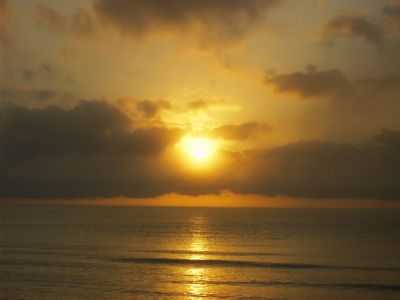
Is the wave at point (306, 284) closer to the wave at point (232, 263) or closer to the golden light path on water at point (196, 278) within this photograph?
the golden light path on water at point (196, 278)

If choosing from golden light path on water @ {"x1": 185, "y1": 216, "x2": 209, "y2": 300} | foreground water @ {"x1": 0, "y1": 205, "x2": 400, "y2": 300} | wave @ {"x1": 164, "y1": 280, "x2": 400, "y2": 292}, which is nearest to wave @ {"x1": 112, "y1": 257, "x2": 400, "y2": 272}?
foreground water @ {"x1": 0, "y1": 205, "x2": 400, "y2": 300}

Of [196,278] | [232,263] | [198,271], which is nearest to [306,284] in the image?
[196,278]

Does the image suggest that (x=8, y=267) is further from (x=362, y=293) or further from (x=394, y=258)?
(x=394, y=258)

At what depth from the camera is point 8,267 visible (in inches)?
2053

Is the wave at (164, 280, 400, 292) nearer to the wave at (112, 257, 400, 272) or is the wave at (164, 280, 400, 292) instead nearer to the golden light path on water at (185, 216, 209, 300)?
the golden light path on water at (185, 216, 209, 300)

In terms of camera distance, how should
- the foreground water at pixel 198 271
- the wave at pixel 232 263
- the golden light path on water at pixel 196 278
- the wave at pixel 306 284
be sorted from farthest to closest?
the wave at pixel 232 263 → the wave at pixel 306 284 → the foreground water at pixel 198 271 → the golden light path on water at pixel 196 278

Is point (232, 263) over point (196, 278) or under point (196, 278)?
over

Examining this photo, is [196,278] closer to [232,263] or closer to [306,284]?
[306,284]

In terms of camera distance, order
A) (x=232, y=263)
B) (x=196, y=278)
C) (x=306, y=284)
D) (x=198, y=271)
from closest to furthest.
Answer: (x=306, y=284)
(x=196, y=278)
(x=198, y=271)
(x=232, y=263)

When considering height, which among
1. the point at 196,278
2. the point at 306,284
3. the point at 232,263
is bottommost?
the point at 306,284

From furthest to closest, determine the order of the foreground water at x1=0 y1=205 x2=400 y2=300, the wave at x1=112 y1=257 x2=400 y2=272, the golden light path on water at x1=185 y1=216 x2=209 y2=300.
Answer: the wave at x1=112 y1=257 x2=400 y2=272 < the foreground water at x1=0 y1=205 x2=400 y2=300 < the golden light path on water at x1=185 y1=216 x2=209 y2=300

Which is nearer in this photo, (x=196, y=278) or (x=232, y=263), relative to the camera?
(x=196, y=278)

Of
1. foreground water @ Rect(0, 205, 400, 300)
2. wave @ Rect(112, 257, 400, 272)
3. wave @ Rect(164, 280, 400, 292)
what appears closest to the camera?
foreground water @ Rect(0, 205, 400, 300)

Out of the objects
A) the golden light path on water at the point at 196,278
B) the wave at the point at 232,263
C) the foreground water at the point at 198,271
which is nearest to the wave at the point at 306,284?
the foreground water at the point at 198,271
